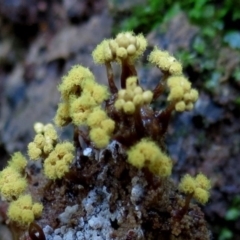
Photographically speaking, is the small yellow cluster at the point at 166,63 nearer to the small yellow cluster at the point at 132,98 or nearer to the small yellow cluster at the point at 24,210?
the small yellow cluster at the point at 132,98

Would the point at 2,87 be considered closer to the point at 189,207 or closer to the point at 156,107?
the point at 156,107

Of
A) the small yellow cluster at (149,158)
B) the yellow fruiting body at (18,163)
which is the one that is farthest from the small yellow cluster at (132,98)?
the yellow fruiting body at (18,163)

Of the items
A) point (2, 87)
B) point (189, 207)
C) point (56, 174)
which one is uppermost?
point (2, 87)

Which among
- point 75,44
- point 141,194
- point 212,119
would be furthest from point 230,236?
point 75,44

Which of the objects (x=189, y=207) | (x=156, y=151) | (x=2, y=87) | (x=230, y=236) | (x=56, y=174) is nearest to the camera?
(x=156, y=151)

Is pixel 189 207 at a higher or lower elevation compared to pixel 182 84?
lower

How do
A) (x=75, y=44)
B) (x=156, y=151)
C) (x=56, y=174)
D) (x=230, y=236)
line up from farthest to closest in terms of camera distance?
(x=75, y=44) < (x=230, y=236) < (x=56, y=174) < (x=156, y=151)

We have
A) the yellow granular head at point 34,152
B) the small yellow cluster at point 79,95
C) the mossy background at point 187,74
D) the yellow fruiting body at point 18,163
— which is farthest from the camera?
the mossy background at point 187,74
